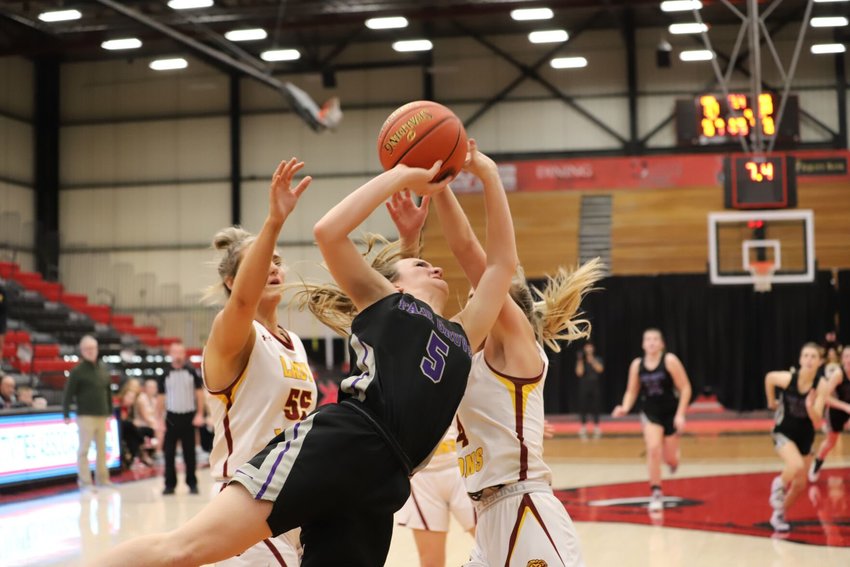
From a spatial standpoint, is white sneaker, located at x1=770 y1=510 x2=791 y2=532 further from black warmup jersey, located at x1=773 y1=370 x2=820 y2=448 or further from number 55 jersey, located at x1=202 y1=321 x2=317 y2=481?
number 55 jersey, located at x1=202 y1=321 x2=317 y2=481

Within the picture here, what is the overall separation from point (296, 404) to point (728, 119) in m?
16.3

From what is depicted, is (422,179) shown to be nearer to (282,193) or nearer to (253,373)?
(282,193)

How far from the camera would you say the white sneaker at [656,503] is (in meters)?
9.42

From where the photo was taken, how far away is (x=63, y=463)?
12703 mm

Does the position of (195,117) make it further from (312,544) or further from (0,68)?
(312,544)

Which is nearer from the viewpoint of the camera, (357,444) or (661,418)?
(357,444)

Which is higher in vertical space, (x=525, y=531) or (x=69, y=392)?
(x=525, y=531)

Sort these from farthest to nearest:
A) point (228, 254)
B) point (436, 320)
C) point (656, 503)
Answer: point (656, 503), point (228, 254), point (436, 320)

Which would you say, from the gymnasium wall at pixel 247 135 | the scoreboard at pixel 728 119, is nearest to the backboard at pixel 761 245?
the scoreboard at pixel 728 119

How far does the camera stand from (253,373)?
3.56m

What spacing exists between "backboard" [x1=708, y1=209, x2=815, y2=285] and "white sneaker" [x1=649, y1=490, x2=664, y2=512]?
4626 mm

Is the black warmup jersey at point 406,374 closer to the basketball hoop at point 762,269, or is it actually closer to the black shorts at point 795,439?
the black shorts at point 795,439

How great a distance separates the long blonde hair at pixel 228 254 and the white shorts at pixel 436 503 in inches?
72.8

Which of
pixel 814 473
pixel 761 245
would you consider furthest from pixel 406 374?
pixel 761 245
